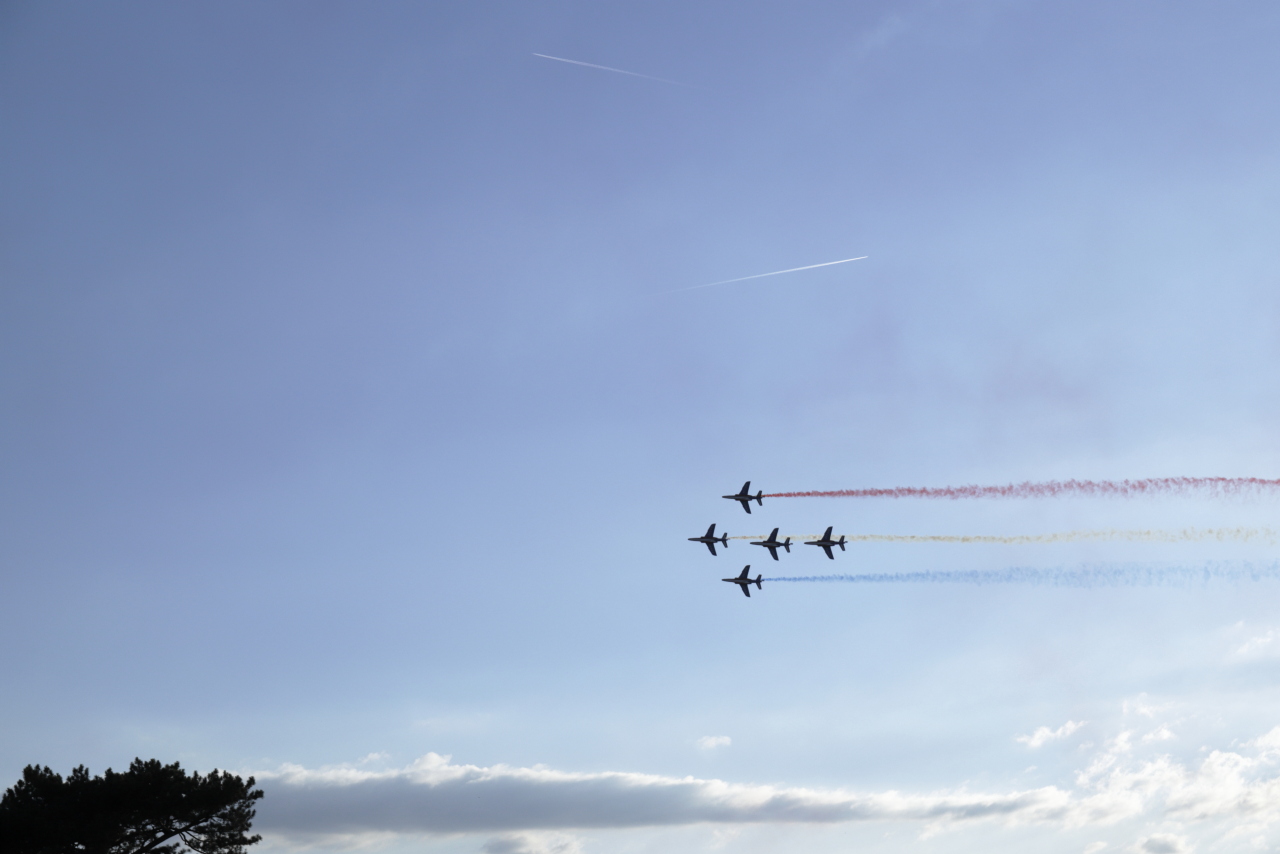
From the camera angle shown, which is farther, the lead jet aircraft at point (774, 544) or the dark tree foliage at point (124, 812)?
the lead jet aircraft at point (774, 544)

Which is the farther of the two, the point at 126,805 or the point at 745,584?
the point at 745,584

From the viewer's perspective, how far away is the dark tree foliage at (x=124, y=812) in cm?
10856

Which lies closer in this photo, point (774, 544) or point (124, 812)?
point (124, 812)

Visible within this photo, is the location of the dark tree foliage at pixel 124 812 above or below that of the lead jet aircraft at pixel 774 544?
below

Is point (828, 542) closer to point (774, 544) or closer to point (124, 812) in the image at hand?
point (774, 544)

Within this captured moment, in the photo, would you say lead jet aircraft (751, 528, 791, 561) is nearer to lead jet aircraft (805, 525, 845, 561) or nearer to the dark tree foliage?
lead jet aircraft (805, 525, 845, 561)

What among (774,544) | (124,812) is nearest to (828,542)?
(774,544)

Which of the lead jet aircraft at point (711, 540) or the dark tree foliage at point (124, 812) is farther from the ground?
the lead jet aircraft at point (711, 540)

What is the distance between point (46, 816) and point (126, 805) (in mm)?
7571

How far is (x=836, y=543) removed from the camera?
15738 centimetres

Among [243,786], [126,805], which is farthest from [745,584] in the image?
[126,805]

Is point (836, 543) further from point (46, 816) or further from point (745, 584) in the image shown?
point (46, 816)

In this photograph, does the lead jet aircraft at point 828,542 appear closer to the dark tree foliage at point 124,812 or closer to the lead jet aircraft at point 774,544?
the lead jet aircraft at point 774,544

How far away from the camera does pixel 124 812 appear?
113750 millimetres
